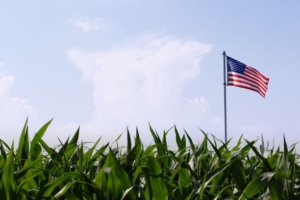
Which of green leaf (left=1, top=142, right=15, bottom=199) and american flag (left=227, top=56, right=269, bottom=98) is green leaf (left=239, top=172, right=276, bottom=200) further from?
american flag (left=227, top=56, right=269, bottom=98)

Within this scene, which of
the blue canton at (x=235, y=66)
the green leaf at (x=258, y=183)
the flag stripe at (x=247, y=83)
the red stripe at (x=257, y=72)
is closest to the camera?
the green leaf at (x=258, y=183)

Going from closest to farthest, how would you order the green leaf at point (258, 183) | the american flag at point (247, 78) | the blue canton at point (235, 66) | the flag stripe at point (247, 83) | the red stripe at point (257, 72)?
the green leaf at point (258, 183), the flag stripe at point (247, 83), the american flag at point (247, 78), the red stripe at point (257, 72), the blue canton at point (235, 66)

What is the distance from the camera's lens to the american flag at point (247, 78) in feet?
64.8

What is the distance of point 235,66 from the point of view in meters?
21.5

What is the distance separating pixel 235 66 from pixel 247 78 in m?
1.47

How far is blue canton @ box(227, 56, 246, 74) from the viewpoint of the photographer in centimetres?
→ 2107

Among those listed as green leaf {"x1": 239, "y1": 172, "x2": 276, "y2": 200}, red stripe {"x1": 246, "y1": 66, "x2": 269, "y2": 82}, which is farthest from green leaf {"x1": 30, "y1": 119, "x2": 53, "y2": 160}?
red stripe {"x1": 246, "y1": 66, "x2": 269, "y2": 82}

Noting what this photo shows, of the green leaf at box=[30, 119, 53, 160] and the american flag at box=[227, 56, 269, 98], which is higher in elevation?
the american flag at box=[227, 56, 269, 98]

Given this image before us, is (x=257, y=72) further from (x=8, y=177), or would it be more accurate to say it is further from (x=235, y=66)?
(x=8, y=177)

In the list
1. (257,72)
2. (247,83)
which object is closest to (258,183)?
(247,83)

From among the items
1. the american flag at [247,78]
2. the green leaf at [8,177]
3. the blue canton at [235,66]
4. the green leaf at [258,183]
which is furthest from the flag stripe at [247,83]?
the green leaf at [8,177]

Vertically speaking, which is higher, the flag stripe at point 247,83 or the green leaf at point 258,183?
the flag stripe at point 247,83

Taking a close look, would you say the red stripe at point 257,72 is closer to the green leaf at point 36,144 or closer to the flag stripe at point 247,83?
the flag stripe at point 247,83

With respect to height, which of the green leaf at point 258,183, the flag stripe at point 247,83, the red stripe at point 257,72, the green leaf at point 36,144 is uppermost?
the red stripe at point 257,72
